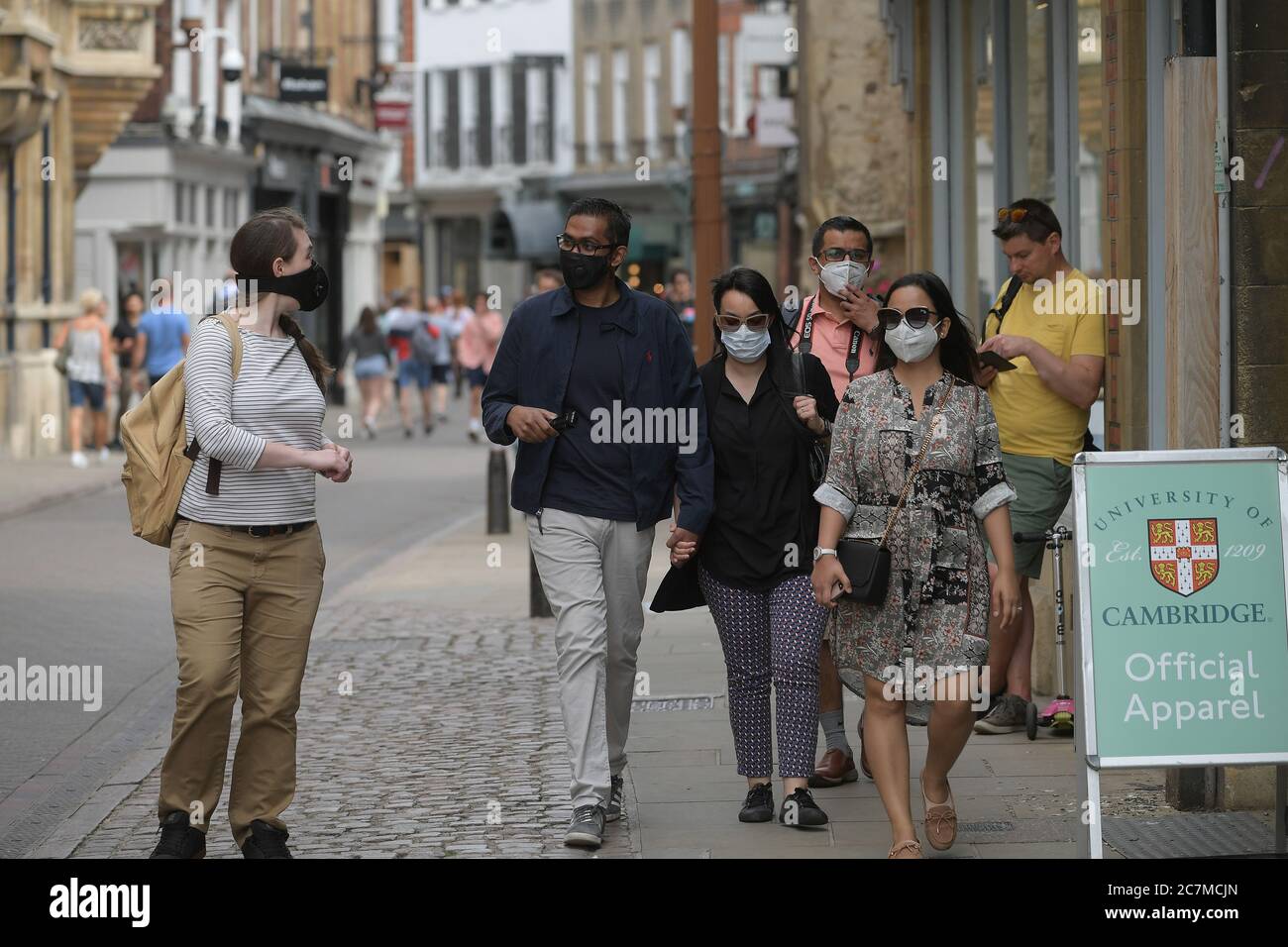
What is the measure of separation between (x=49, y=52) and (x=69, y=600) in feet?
49.8

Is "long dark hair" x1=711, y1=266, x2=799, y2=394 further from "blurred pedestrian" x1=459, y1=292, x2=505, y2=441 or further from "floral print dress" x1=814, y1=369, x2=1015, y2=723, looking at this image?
"blurred pedestrian" x1=459, y1=292, x2=505, y2=441

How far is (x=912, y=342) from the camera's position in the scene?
6473mm

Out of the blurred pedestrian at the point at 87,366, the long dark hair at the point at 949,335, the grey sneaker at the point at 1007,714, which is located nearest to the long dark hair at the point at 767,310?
the long dark hair at the point at 949,335

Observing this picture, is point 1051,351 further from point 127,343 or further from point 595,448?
point 127,343

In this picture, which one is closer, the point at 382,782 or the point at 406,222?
the point at 382,782

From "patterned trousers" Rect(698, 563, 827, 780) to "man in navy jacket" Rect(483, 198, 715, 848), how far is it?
314 millimetres

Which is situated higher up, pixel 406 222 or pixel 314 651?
pixel 406 222

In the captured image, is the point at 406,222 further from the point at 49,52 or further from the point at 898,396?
the point at 898,396

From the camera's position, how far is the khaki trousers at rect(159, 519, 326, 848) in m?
6.24

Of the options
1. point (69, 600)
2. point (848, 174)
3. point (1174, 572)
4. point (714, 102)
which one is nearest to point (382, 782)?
point (1174, 572)
